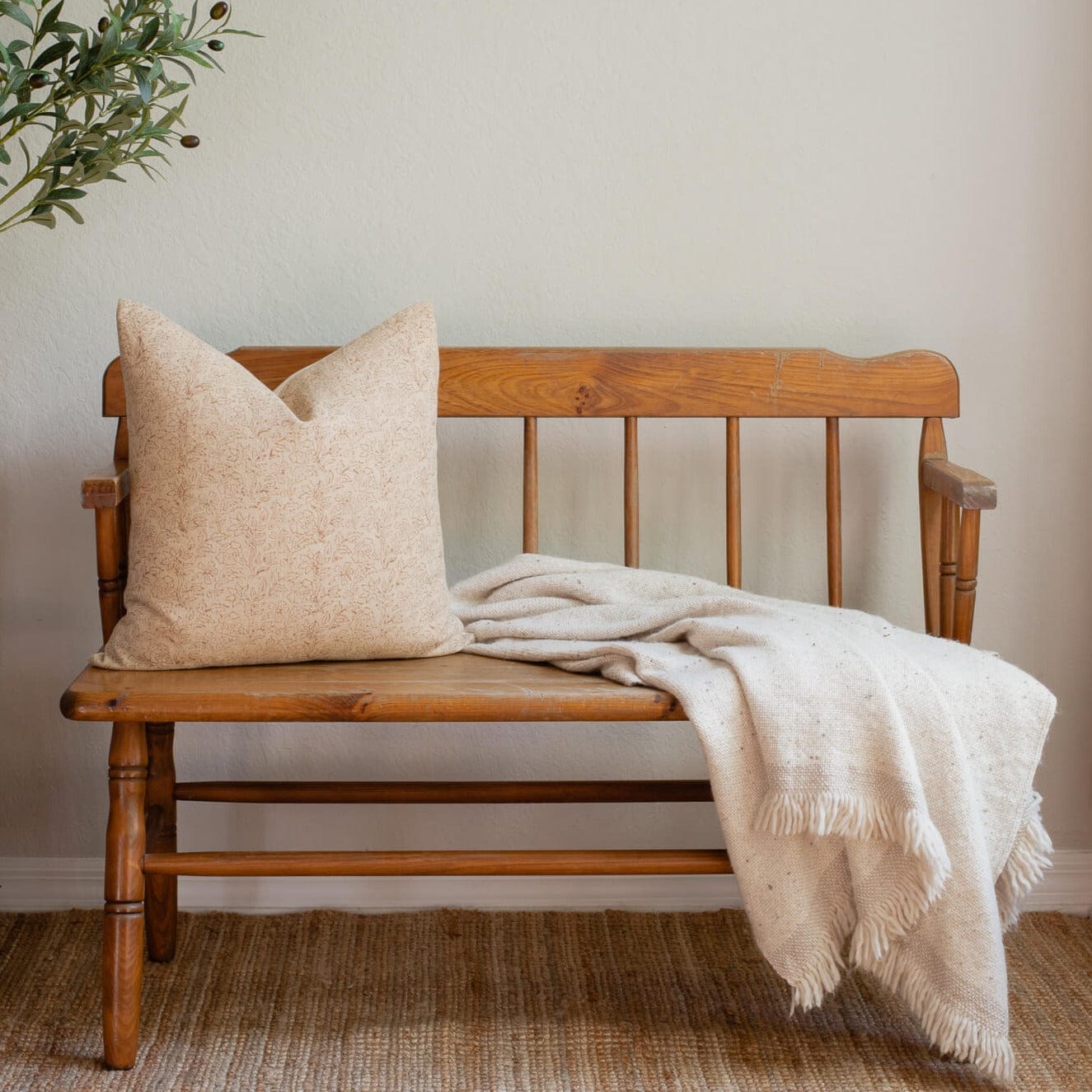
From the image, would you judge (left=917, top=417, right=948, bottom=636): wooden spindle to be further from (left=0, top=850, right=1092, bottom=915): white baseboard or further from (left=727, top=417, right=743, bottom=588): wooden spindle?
(left=0, top=850, right=1092, bottom=915): white baseboard

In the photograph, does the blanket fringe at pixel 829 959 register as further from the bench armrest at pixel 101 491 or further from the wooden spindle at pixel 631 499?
the bench armrest at pixel 101 491

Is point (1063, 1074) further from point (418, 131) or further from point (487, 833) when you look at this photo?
point (418, 131)

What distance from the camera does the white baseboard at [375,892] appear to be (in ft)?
5.83

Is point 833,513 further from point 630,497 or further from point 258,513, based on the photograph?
point 258,513

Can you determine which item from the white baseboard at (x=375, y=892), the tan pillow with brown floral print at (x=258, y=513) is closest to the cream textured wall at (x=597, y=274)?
the white baseboard at (x=375, y=892)

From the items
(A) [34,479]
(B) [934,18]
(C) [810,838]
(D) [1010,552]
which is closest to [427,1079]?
(C) [810,838]

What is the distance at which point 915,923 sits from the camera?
1291 millimetres

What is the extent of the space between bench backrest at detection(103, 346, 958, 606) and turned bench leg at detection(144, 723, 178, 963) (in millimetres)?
493

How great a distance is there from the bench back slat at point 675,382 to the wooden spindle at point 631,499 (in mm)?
31

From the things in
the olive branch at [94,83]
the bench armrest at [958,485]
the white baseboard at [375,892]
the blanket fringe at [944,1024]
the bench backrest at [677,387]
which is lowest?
the white baseboard at [375,892]

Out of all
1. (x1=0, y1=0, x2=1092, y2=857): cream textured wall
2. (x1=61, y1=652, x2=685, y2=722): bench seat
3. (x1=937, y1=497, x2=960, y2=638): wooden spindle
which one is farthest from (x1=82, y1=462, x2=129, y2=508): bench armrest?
(x1=937, y1=497, x2=960, y2=638): wooden spindle

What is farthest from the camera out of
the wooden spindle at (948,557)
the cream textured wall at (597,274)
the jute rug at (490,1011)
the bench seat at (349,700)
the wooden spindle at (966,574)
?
the cream textured wall at (597,274)

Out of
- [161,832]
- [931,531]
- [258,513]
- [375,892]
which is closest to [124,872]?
[161,832]

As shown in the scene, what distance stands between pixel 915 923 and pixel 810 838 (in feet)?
0.48
